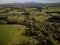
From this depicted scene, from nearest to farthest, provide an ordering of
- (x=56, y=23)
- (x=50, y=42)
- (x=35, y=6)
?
(x=50, y=42), (x=56, y=23), (x=35, y=6)

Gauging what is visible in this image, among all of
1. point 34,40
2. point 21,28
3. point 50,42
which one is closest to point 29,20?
point 21,28

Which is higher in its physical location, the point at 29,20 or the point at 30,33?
the point at 29,20

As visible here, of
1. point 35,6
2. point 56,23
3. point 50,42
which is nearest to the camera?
point 50,42

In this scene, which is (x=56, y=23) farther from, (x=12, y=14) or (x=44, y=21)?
(x=12, y=14)

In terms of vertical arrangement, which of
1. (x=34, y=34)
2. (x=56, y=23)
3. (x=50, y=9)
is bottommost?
(x=34, y=34)

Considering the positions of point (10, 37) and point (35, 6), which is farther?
point (35, 6)

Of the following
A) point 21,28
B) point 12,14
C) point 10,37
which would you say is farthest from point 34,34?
point 12,14

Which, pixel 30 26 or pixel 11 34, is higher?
pixel 30 26
